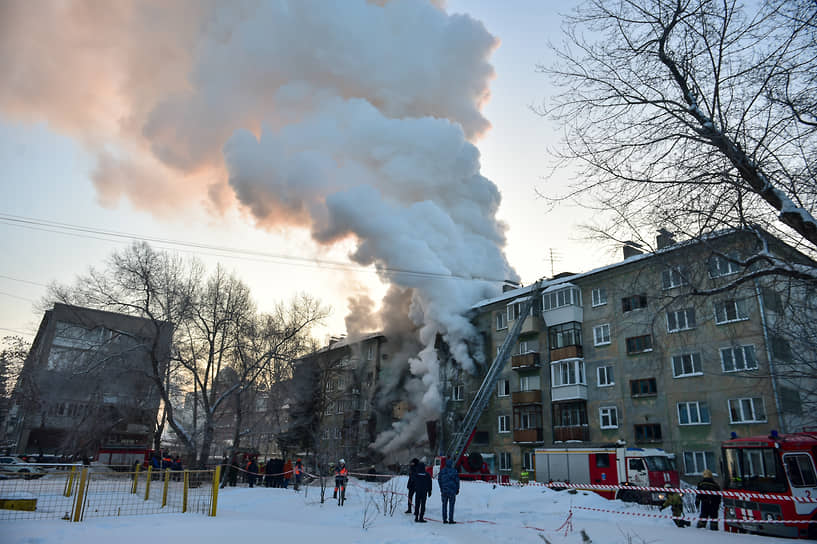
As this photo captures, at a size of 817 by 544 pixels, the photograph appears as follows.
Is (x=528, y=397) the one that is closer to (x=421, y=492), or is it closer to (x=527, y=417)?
(x=527, y=417)

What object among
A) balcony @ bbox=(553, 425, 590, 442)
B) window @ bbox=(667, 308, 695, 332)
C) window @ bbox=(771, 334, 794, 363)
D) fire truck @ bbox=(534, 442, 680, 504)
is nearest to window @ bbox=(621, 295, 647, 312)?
window @ bbox=(667, 308, 695, 332)

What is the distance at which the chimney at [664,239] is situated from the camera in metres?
9.71

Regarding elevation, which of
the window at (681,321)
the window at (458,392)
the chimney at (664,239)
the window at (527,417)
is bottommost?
the window at (527,417)

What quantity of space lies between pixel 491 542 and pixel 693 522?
7884mm

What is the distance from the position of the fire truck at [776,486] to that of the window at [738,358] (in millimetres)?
12099

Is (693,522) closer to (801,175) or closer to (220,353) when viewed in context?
(801,175)

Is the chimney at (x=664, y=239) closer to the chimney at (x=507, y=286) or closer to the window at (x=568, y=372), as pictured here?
the window at (x=568, y=372)

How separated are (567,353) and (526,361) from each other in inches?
133

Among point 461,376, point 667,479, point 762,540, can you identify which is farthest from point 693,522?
point 461,376

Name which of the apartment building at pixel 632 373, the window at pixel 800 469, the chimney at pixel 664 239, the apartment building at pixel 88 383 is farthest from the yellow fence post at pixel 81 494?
the apartment building at pixel 632 373

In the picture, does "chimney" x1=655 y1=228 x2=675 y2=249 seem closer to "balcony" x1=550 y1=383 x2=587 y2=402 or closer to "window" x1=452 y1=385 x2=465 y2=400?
"balcony" x1=550 y1=383 x2=587 y2=402

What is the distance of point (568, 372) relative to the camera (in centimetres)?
3312

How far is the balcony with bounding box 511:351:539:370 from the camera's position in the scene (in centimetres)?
3541

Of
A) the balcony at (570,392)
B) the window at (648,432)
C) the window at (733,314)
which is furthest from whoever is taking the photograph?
the balcony at (570,392)
